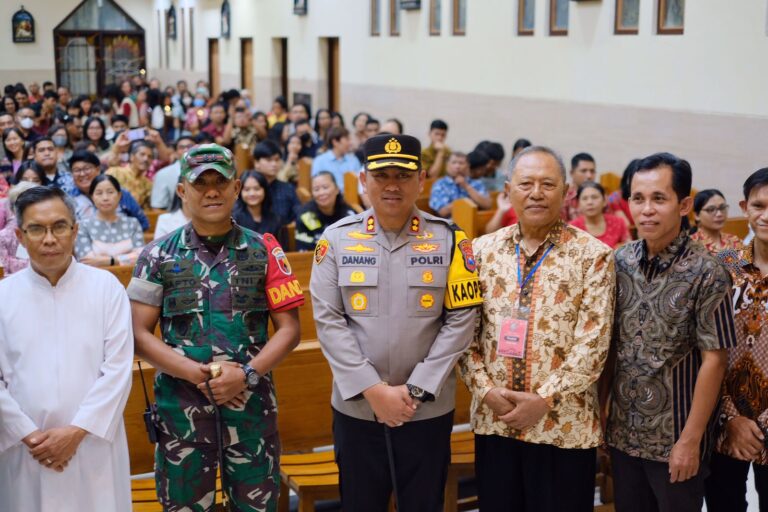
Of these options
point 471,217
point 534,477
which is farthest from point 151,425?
point 471,217

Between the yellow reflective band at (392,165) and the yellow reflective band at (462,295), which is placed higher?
the yellow reflective band at (392,165)

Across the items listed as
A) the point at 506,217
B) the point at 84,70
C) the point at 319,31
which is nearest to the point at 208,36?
the point at 84,70

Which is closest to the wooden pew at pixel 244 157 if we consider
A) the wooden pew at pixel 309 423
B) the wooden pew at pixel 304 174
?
the wooden pew at pixel 304 174

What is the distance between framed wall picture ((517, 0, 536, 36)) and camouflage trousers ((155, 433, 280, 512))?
26.4 feet

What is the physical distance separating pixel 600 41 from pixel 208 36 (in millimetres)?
17231

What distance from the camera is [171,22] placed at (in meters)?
27.1

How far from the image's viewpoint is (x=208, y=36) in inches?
949

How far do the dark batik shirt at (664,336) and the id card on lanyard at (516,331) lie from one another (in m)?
0.29

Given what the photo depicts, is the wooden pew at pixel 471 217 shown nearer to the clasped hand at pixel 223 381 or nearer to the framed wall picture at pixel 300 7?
the clasped hand at pixel 223 381

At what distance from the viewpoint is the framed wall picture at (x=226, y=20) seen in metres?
22.0

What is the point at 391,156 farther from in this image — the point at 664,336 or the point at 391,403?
the point at 664,336

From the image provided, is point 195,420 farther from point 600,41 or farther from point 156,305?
point 600,41

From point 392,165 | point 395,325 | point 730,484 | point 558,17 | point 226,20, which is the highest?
point 226,20

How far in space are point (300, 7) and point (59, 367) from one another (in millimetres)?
15328
